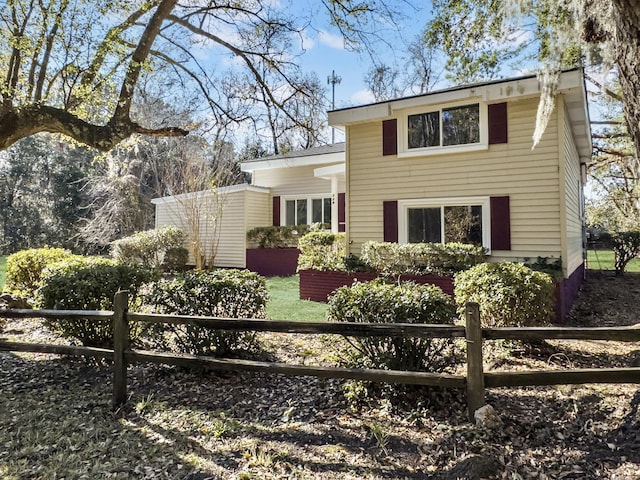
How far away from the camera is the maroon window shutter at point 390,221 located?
9844 mm

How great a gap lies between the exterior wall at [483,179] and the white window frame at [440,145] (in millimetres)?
142

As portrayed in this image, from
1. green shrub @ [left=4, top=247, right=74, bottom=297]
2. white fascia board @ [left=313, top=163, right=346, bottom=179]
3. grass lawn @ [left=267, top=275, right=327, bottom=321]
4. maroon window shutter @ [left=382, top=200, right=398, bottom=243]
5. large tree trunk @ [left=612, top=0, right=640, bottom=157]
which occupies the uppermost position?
white fascia board @ [left=313, top=163, right=346, bottom=179]

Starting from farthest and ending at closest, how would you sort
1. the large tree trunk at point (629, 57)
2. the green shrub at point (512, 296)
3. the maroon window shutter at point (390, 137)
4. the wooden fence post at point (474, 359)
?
the maroon window shutter at point (390, 137) < the green shrub at point (512, 296) < the wooden fence post at point (474, 359) < the large tree trunk at point (629, 57)

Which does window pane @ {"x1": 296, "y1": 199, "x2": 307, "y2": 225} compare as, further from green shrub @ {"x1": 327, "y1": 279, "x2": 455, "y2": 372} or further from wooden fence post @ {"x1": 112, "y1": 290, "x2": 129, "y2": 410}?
wooden fence post @ {"x1": 112, "y1": 290, "x2": 129, "y2": 410}

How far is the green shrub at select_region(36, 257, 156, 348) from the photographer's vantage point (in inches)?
186

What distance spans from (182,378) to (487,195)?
736 cm

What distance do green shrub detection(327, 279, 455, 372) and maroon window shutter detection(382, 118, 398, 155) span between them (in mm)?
6548

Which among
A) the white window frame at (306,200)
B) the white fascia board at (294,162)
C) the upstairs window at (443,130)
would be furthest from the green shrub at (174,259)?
the upstairs window at (443,130)

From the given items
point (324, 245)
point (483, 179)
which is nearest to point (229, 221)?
point (324, 245)

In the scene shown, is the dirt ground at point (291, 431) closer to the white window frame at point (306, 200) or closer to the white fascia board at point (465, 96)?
the white fascia board at point (465, 96)

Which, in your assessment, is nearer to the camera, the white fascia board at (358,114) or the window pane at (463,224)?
the window pane at (463,224)

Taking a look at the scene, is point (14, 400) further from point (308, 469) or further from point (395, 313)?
point (395, 313)

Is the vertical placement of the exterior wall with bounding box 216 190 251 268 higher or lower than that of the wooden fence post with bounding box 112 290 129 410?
higher

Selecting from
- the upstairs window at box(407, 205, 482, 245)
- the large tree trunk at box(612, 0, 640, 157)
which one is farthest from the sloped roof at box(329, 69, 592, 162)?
the large tree trunk at box(612, 0, 640, 157)
